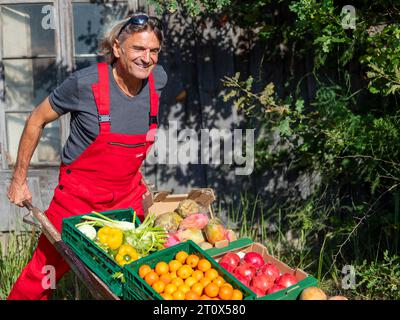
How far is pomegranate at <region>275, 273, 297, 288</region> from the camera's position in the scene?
265cm

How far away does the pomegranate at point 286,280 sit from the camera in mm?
2650

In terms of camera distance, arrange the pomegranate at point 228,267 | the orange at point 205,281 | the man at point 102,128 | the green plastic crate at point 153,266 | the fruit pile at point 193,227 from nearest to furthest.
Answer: the green plastic crate at point 153,266 → the orange at point 205,281 → the pomegranate at point 228,267 → the fruit pile at point 193,227 → the man at point 102,128

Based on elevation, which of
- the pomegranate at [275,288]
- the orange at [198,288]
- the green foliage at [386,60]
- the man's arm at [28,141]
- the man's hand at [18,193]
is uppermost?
the green foliage at [386,60]

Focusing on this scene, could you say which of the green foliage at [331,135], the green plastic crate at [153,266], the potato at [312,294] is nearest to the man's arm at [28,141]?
the green plastic crate at [153,266]

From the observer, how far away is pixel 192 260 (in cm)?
266

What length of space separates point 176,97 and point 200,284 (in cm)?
249

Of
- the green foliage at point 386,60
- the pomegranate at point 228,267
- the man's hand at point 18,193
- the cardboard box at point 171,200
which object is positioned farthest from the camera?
the green foliage at point 386,60

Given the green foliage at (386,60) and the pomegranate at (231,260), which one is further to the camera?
the green foliage at (386,60)

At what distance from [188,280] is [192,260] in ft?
0.39

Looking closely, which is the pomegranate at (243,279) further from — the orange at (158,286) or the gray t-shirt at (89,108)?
the gray t-shirt at (89,108)

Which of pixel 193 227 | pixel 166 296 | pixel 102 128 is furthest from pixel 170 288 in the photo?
pixel 102 128

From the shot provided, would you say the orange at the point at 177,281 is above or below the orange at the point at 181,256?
below

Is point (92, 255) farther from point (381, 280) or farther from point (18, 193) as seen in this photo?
point (381, 280)

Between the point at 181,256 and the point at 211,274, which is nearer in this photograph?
the point at 211,274
